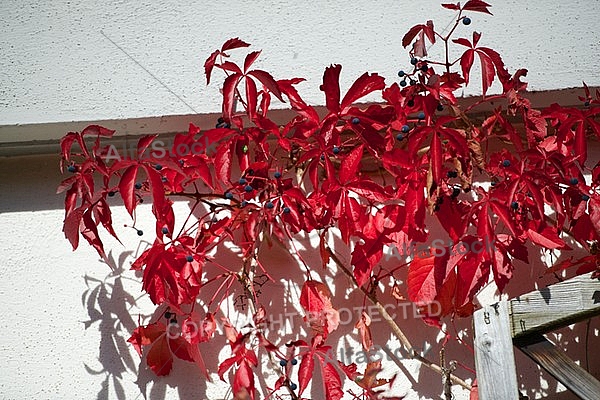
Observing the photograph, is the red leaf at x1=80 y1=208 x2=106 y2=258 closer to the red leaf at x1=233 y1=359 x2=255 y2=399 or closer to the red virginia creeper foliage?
the red virginia creeper foliage

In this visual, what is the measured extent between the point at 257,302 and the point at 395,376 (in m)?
0.42

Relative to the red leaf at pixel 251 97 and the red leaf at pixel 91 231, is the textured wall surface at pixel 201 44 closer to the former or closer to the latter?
the red leaf at pixel 251 97

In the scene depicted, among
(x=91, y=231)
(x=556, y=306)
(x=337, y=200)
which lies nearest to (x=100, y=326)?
(x=91, y=231)

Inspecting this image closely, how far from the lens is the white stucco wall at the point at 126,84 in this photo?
6.55 feet

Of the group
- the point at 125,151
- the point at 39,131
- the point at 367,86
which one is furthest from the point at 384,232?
the point at 39,131

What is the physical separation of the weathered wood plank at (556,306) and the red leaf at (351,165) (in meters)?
0.47

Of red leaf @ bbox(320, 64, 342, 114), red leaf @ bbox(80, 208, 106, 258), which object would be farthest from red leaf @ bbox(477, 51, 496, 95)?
red leaf @ bbox(80, 208, 106, 258)

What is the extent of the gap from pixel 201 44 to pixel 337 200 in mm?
649

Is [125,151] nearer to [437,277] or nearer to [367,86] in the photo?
[367,86]

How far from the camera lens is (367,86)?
1777 millimetres

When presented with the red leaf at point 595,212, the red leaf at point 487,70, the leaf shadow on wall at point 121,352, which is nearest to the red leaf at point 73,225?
the leaf shadow on wall at point 121,352

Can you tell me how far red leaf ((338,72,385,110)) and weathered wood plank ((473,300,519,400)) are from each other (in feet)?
1.90

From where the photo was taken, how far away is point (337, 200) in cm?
178

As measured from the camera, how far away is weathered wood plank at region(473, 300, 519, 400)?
1680 mm
